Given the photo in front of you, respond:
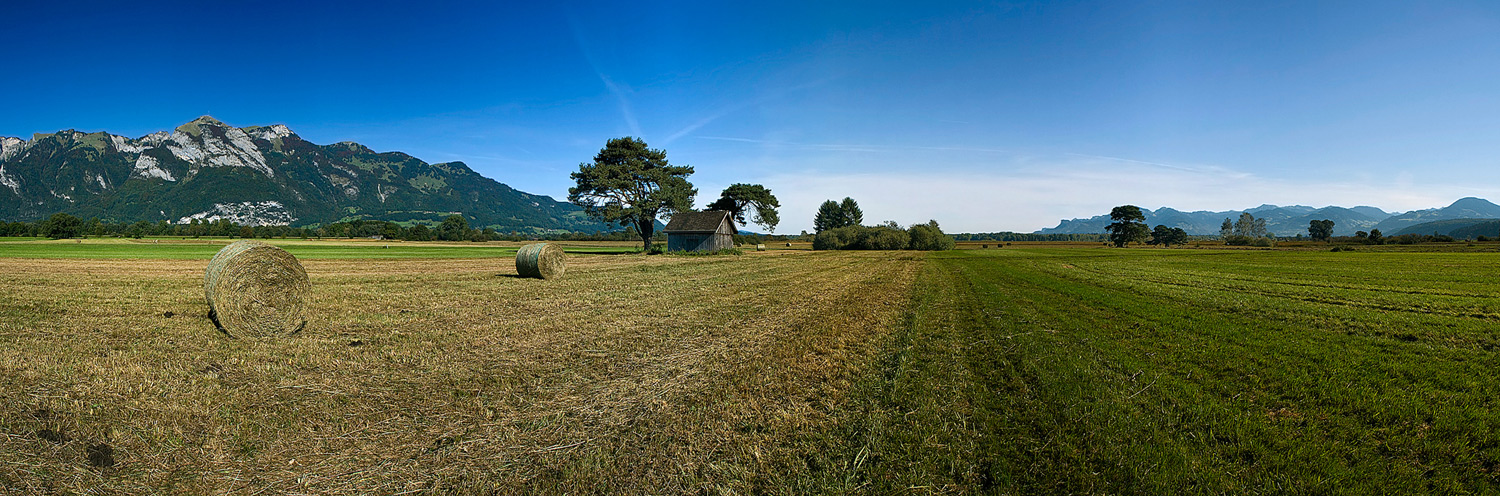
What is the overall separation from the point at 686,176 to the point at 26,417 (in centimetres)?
4985

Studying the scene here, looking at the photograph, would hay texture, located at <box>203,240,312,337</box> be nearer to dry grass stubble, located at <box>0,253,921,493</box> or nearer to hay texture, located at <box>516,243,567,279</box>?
dry grass stubble, located at <box>0,253,921,493</box>

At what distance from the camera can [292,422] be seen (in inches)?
184

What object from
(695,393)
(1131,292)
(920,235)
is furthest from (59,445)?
(920,235)

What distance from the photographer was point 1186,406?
498 centimetres

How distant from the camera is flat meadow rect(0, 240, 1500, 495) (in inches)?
142

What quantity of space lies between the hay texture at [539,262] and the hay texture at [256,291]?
9300 mm

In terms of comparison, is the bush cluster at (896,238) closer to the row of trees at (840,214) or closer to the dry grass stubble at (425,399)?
the row of trees at (840,214)

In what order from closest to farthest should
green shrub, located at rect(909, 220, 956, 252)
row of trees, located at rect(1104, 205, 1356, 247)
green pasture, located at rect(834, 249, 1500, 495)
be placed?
green pasture, located at rect(834, 249, 1500, 495), green shrub, located at rect(909, 220, 956, 252), row of trees, located at rect(1104, 205, 1356, 247)

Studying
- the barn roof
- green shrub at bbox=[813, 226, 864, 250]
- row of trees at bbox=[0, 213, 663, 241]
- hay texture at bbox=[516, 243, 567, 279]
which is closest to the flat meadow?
hay texture at bbox=[516, 243, 567, 279]

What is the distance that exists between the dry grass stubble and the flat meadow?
3cm

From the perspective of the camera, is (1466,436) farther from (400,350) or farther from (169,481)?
(400,350)

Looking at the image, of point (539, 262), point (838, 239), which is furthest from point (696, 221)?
point (838, 239)

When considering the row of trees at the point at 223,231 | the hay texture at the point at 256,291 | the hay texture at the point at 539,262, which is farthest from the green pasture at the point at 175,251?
the hay texture at the point at 256,291

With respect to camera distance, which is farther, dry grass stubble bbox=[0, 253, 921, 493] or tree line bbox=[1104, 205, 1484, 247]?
tree line bbox=[1104, 205, 1484, 247]
